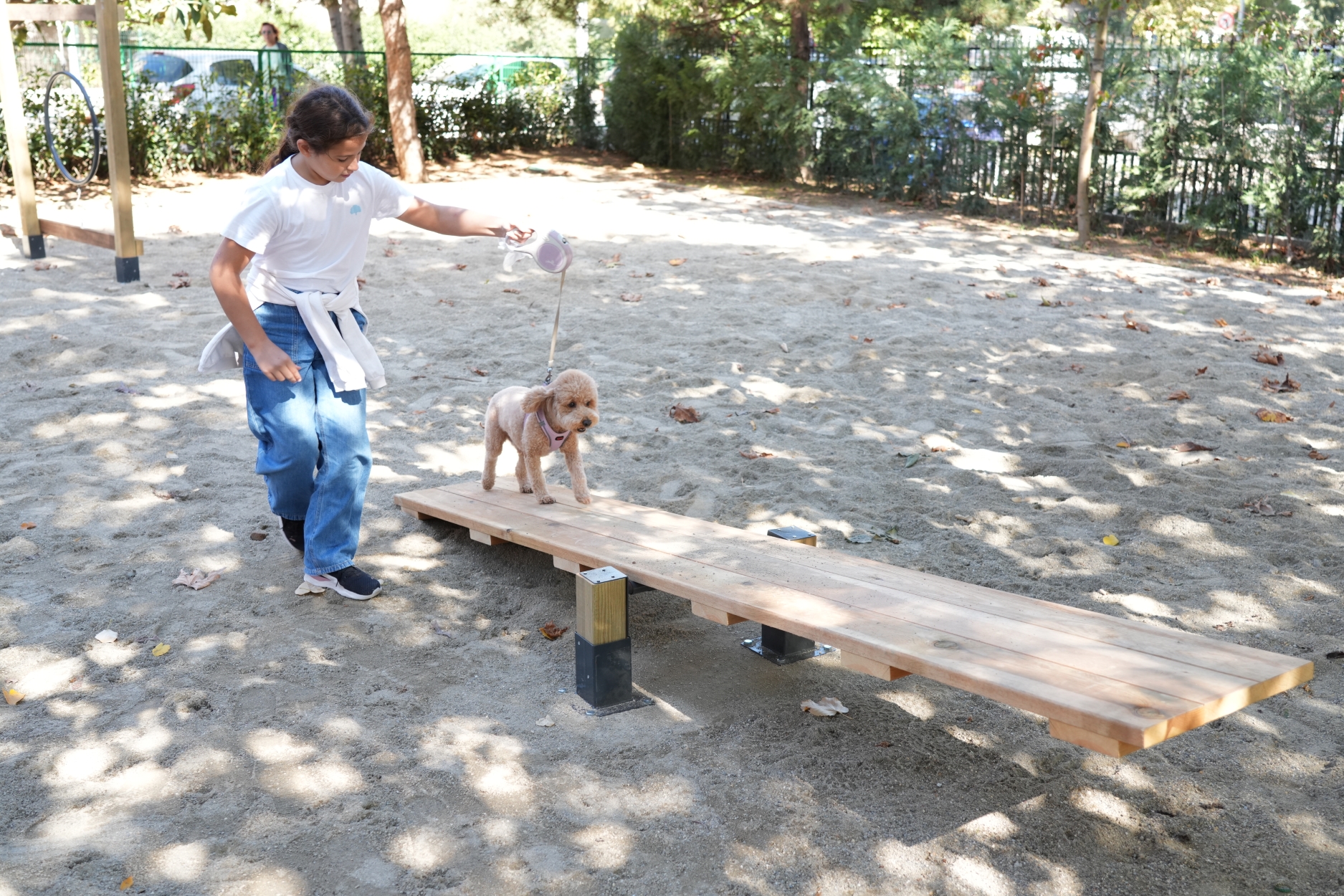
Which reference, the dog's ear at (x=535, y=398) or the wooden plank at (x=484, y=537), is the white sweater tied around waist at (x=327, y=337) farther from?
the wooden plank at (x=484, y=537)

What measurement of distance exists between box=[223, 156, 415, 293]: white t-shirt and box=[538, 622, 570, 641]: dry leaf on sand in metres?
1.46

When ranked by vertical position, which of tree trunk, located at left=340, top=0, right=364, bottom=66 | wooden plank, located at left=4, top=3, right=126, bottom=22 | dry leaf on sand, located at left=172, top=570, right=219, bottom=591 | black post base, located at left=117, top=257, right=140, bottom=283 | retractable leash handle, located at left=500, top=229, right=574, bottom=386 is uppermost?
tree trunk, located at left=340, top=0, right=364, bottom=66

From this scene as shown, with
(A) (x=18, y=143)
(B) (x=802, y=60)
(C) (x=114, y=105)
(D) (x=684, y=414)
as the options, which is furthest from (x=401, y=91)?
(D) (x=684, y=414)

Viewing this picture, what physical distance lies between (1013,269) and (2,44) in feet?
27.6

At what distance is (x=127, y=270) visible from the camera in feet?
25.4

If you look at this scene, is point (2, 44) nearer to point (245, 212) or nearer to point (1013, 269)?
point (245, 212)

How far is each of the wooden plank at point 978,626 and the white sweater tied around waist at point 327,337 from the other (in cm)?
102

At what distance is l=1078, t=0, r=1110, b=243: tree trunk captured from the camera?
12008mm

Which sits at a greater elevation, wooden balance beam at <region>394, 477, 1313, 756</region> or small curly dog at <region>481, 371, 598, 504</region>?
small curly dog at <region>481, 371, 598, 504</region>

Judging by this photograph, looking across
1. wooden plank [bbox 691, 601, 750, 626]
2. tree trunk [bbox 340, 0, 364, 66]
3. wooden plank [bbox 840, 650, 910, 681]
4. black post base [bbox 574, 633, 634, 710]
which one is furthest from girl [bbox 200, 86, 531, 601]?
tree trunk [bbox 340, 0, 364, 66]

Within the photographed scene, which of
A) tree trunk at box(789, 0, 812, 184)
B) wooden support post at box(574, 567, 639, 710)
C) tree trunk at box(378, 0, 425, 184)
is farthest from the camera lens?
tree trunk at box(789, 0, 812, 184)

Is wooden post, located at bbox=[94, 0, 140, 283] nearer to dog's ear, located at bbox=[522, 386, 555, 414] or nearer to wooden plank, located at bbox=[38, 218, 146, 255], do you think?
wooden plank, located at bbox=[38, 218, 146, 255]

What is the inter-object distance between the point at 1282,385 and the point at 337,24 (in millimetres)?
18723

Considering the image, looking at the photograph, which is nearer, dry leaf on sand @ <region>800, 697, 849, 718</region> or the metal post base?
dry leaf on sand @ <region>800, 697, 849, 718</region>
